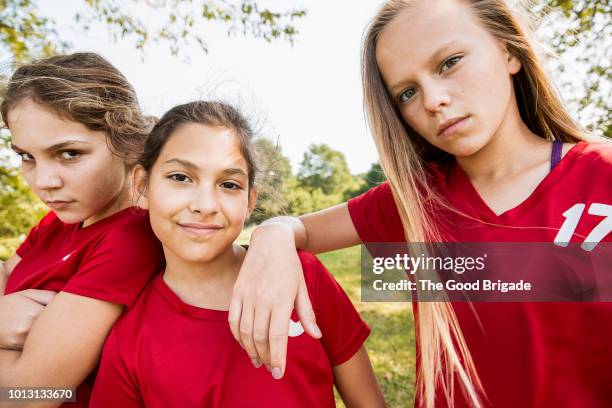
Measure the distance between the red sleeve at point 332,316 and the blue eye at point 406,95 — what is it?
64 cm

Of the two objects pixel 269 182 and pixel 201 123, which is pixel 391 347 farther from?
pixel 201 123

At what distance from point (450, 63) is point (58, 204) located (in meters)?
1.41

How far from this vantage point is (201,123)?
1563mm

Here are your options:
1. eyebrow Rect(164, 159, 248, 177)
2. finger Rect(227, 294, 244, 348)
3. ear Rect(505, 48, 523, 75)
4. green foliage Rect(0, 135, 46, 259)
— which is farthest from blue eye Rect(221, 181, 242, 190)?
green foliage Rect(0, 135, 46, 259)

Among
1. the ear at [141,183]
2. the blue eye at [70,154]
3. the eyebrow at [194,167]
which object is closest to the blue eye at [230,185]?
the eyebrow at [194,167]

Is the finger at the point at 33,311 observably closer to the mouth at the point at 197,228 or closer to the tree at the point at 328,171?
the mouth at the point at 197,228

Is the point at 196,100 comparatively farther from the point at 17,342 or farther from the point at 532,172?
the point at 532,172

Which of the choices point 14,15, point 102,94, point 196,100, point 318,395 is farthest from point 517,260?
point 14,15

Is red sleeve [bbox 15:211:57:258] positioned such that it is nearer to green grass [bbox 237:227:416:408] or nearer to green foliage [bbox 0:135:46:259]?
green grass [bbox 237:227:416:408]

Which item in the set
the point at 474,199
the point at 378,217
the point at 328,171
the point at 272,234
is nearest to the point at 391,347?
the point at 378,217

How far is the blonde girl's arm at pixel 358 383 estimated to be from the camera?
157 centimetres

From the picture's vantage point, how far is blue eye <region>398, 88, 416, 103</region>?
1571mm

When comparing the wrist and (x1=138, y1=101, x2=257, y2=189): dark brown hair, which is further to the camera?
(x1=138, y1=101, x2=257, y2=189): dark brown hair

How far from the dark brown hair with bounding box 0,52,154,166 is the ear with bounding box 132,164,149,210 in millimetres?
67
